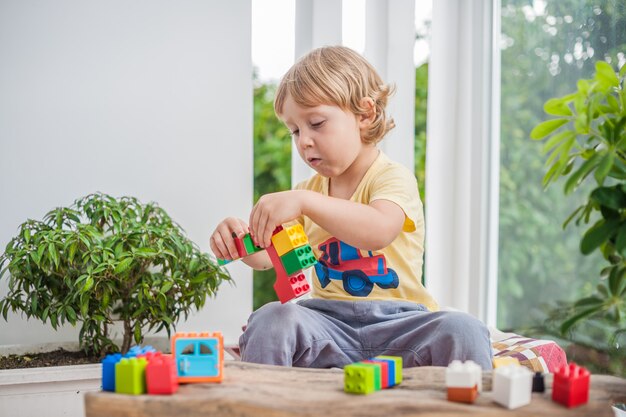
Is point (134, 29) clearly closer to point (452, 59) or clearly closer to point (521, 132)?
point (452, 59)

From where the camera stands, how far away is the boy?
119 centimetres

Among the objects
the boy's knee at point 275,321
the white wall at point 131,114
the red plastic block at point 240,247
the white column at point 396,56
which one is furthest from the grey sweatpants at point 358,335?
the white column at point 396,56

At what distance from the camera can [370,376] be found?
2.99 ft

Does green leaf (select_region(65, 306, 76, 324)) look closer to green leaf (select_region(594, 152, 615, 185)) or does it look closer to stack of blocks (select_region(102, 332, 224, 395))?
stack of blocks (select_region(102, 332, 224, 395))

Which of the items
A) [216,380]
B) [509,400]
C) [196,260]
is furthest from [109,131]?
[509,400]

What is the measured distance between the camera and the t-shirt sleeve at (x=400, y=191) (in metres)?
1.31

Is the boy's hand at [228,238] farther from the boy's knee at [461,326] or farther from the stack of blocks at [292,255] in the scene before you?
the boy's knee at [461,326]

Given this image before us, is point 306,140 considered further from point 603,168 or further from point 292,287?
point 603,168

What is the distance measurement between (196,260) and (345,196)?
1.41 feet

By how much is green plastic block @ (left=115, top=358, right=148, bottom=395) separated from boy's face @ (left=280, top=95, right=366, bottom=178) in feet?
1.99

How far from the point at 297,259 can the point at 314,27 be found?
108cm

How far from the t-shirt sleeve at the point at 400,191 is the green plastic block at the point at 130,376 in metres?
0.56

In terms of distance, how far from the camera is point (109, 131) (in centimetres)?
184

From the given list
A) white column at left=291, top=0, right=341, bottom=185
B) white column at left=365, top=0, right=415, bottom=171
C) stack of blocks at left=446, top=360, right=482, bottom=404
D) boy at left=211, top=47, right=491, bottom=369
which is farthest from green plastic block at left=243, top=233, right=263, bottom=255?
white column at left=365, top=0, right=415, bottom=171
